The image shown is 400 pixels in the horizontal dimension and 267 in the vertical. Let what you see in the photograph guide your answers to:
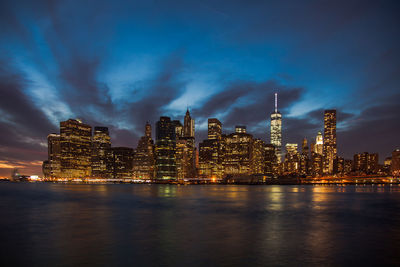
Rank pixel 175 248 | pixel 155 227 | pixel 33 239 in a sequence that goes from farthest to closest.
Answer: pixel 155 227
pixel 33 239
pixel 175 248

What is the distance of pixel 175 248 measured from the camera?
29297mm

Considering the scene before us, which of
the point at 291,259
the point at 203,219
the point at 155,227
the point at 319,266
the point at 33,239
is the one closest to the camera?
the point at 319,266

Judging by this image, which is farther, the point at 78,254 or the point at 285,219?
the point at 285,219

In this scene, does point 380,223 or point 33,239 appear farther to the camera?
point 380,223

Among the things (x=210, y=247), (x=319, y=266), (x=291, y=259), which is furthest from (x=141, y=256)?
(x=319, y=266)

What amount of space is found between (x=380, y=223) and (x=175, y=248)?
3279 centimetres

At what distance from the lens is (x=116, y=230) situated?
39.2 meters

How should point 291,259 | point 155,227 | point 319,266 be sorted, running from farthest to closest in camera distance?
point 155,227
point 291,259
point 319,266

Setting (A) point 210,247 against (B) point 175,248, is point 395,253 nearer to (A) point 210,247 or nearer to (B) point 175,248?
(A) point 210,247

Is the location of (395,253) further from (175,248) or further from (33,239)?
(33,239)

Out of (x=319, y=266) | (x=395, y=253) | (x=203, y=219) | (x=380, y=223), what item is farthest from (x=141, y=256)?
(x=380, y=223)

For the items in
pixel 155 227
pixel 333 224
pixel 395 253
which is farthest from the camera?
pixel 333 224

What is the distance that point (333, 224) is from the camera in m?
45.8

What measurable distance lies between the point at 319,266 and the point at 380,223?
29290mm
